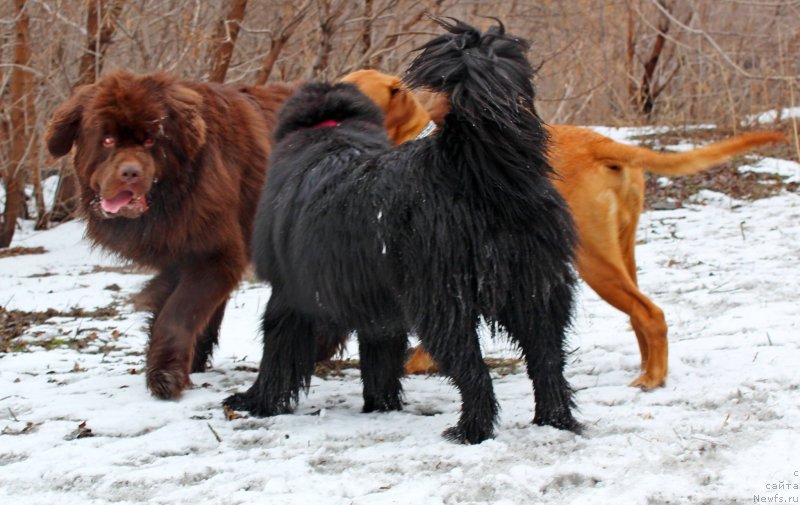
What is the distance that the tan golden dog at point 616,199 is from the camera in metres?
4.18

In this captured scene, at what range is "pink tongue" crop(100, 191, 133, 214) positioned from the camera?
4348 millimetres

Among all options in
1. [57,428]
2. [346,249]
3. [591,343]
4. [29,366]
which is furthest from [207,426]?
[591,343]

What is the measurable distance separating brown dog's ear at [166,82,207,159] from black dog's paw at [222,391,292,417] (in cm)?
128

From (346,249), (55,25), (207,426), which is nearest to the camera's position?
(346,249)

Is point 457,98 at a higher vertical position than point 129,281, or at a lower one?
higher

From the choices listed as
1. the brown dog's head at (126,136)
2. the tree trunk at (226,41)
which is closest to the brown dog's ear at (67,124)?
the brown dog's head at (126,136)

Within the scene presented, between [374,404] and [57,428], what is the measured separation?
1.35 meters

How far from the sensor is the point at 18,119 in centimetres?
918

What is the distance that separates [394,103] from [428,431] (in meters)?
2.08

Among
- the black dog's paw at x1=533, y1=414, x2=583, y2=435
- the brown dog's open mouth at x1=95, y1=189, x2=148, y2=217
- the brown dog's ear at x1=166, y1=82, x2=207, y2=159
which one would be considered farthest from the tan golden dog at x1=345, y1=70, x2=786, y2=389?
the brown dog's open mouth at x1=95, y1=189, x2=148, y2=217

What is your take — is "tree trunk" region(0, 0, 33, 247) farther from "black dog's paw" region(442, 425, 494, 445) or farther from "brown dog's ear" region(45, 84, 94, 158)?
"black dog's paw" region(442, 425, 494, 445)

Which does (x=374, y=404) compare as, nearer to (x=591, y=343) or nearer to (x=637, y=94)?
(x=591, y=343)

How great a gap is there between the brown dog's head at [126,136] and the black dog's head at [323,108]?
599 mm

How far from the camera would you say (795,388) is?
3.72m
